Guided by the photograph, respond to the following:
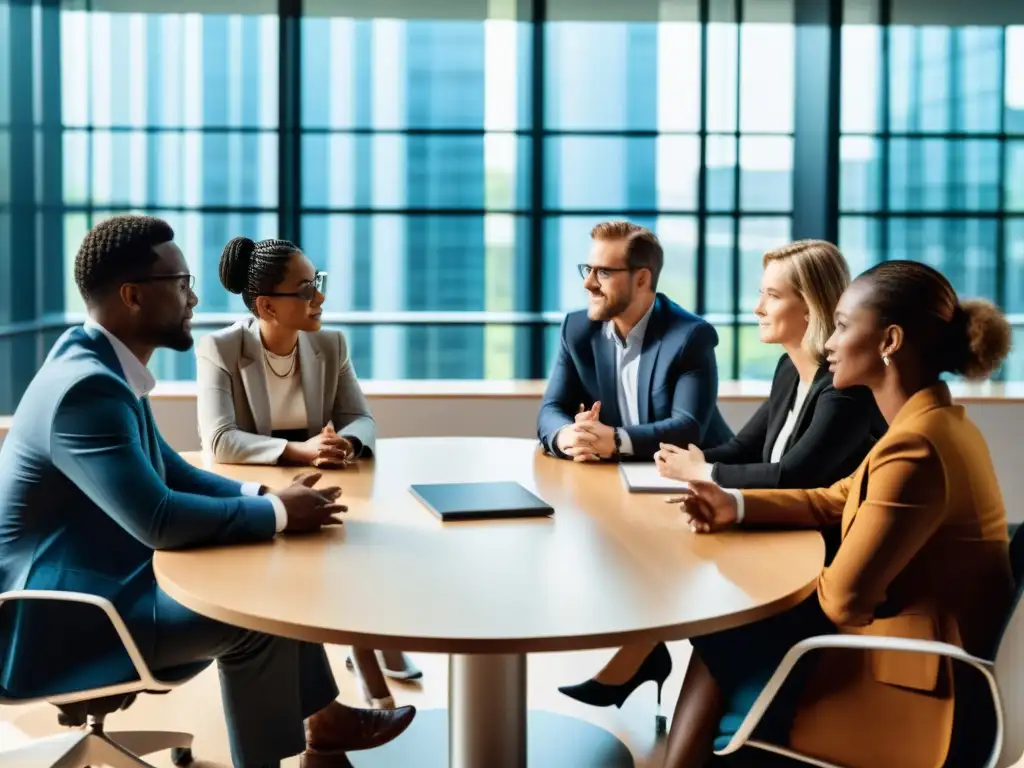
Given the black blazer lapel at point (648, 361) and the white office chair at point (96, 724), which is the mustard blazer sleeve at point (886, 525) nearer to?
the white office chair at point (96, 724)

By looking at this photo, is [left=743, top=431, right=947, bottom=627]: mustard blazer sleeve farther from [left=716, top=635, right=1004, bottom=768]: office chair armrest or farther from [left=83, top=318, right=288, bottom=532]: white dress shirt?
[left=83, top=318, right=288, bottom=532]: white dress shirt

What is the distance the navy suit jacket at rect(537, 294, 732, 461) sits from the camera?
3064 mm

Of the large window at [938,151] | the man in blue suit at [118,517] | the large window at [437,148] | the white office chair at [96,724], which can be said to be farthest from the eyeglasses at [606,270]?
the large window at [938,151]

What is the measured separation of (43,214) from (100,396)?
6904mm

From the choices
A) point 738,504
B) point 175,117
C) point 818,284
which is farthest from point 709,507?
point 175,117

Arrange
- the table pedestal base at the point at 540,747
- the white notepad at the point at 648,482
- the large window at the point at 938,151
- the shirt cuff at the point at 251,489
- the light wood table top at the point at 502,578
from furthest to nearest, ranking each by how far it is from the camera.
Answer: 1. the large window at the point at 938,151
2. the table pedestal base at the point at 540,747
3. the white notepad at the point at 648,482
4. the shirt cuff at the point at 251,489
5. the light wood table top at the point at 502,578

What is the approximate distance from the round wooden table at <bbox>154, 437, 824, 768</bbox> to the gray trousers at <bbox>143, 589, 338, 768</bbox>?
202 mm

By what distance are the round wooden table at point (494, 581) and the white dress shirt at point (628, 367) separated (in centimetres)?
58

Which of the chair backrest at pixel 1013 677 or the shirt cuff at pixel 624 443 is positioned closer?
the chair backrest at pixel 1013 677

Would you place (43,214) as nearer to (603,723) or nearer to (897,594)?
(603,723)

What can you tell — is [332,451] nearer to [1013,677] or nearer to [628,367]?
[628,367]

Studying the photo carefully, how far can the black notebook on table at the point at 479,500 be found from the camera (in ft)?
7.43

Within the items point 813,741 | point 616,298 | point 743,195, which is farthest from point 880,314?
point 743,195

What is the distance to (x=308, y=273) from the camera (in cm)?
302
